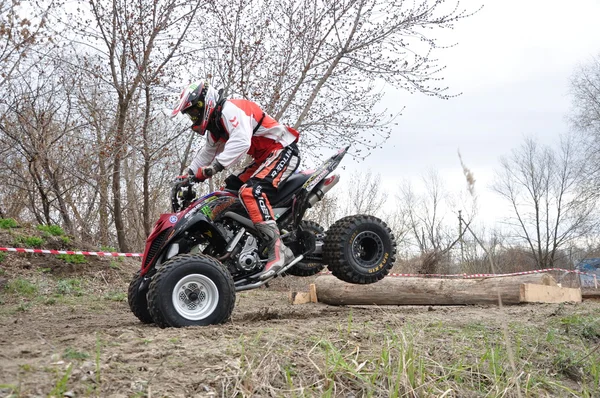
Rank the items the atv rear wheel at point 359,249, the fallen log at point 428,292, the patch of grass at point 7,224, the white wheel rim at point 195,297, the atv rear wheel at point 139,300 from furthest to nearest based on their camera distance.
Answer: the patch of grass at point 7,224, the fallen log at point 428,292, the atv rear wheel at point 359,249, the atv rear wheel at point 139,300, the white wheel rim at point 195,297

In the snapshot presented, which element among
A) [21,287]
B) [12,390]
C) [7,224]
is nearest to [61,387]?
[12,390]

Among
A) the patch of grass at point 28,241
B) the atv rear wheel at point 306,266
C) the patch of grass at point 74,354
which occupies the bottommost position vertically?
the patch of grass at point 74,354

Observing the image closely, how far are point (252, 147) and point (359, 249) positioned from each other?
1583 mm

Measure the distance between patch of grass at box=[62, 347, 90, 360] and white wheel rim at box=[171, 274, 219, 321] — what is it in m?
1.67

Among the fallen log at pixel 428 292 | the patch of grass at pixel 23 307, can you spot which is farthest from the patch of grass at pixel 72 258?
the fallen log at pixel 428 292

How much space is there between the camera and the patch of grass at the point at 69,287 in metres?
8.70

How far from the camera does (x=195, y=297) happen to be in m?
4.68

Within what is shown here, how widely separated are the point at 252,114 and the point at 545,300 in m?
5.73

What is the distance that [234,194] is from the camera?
5.48 m

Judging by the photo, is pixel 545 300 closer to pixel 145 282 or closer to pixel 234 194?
pixel 234 194

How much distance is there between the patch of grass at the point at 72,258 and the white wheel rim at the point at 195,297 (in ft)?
21.0

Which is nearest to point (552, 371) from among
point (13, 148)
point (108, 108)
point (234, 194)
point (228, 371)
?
point (228, 371)

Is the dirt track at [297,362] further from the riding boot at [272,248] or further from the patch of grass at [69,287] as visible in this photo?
the patch of grass at [69,287]

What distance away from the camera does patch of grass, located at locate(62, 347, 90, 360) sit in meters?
2.77
